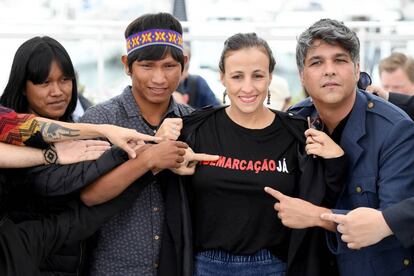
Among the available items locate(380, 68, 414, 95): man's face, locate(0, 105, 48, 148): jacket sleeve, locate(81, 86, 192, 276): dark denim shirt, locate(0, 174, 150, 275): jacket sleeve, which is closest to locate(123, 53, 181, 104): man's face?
locate(81, 86, 192, 276): dark denim shirt

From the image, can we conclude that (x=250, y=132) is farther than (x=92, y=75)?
No

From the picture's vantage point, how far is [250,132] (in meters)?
2.94

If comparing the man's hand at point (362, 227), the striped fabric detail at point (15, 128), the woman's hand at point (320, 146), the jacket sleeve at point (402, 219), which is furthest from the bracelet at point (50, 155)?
the jacket sleeve at point (402, 219)

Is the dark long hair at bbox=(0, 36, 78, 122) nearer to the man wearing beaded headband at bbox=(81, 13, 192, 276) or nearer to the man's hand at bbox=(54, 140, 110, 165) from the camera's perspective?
the man wearing beaded headband at bbox=(81, 13, 192, 276)

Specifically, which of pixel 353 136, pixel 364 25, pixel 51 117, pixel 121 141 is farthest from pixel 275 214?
pixel 364 25

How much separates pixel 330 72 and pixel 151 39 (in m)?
0.82

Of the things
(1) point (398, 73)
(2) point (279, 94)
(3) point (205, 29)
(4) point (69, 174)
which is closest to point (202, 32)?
(3) point (205, 29)

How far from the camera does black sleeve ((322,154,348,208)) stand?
2852 millimetres

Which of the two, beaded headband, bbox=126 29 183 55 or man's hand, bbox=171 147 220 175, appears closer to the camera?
man's hand, bbox=171 147 220 175

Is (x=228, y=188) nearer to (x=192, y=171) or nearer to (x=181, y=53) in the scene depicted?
(x=192, y=171)

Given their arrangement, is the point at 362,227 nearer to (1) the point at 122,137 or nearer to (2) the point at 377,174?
(2) the point at 377,174

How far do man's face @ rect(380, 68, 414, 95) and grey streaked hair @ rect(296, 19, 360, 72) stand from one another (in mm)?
2867

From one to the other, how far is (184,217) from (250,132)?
47 cm

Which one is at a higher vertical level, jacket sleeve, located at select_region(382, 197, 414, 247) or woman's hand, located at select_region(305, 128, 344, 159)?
woman's hand, located at select_region(305, 128, 344, 159)
